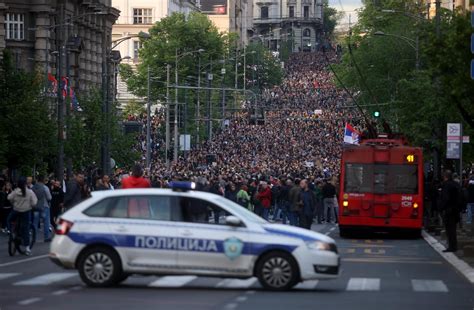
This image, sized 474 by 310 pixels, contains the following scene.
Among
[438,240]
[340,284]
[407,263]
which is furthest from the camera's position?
[438,240]

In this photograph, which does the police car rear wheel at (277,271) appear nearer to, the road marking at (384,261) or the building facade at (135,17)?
the road marking at (384,261)

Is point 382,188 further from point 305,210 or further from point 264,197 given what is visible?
point 264,197

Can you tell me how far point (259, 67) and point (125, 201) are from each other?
164352 millimetres

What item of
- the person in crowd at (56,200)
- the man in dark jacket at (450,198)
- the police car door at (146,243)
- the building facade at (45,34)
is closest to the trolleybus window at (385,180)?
the person in crowd at (56,200)

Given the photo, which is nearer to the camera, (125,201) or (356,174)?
(125,201)

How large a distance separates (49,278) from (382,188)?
19.9 metres

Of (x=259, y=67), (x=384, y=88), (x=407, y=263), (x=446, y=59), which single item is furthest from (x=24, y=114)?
(x=259, y=67)

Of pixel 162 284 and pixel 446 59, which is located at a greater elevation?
pixel 446 59

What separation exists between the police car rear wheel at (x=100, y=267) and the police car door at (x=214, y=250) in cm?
93

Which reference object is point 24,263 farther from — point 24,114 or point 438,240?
point 24,114

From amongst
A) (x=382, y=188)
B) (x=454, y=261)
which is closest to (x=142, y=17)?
(x=382, y=188)

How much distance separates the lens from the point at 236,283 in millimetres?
25281

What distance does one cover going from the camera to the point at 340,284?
25906 millimetres

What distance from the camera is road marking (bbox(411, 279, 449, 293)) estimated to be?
25062mm
